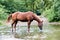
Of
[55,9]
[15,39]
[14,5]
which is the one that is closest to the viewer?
[15,39]

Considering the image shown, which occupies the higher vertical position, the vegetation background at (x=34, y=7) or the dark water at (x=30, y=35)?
the dark water at (x=30, y=35)

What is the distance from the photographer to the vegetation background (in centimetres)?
2613

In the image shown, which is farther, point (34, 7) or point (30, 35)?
point (34, 7)

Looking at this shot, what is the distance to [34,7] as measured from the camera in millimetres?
49750

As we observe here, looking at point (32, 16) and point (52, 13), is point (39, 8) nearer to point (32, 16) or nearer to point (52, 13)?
point (52, 13)

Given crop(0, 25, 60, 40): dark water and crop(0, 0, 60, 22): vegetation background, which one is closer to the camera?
crop(0, 25, 60, 40): dark water

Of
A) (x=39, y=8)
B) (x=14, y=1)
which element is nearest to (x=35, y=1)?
(x=39, y=8)

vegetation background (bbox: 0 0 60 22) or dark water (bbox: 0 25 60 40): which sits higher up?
dark water (bbox: 0 25 60 40)

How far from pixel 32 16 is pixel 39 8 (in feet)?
106

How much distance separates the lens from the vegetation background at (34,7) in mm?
26134

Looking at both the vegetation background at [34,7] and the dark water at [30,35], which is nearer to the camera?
the dark water at [30,35]

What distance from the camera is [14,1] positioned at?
3628 centimetres

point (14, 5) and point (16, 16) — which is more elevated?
point (16, 16)

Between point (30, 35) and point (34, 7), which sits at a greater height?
point (30, 35)
